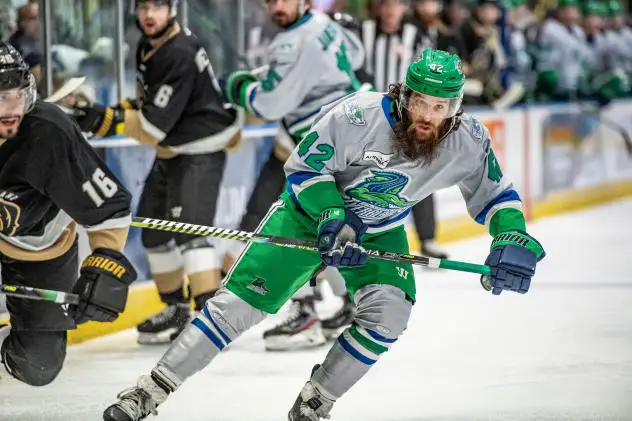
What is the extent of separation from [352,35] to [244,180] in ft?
3.58

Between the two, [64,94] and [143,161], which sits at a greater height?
[64,94]

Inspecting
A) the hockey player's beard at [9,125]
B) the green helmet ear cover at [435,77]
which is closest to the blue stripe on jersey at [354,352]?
the green helmet ear cover at [435,77]

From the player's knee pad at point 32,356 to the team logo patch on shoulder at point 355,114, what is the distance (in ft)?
3.67

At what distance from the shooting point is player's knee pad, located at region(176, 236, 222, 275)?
5.21 meters

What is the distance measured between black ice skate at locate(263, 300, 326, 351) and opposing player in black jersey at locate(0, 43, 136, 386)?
130 cm

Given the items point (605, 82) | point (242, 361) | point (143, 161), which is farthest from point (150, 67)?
point (605, 82)

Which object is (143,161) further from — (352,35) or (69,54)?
(352,35)

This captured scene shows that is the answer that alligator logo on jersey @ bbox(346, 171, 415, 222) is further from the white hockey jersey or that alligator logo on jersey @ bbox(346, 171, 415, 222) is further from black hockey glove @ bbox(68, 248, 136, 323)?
black hockey glove @ bbox(68, 248, 136, 323)

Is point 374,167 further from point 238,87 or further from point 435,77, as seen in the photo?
point 238,87

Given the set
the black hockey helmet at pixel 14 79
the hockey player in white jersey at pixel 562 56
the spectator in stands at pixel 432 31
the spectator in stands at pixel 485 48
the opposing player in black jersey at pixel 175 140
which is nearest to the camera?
the black hockey helmet at pixel 14 79

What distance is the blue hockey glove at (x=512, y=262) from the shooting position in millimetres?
3574

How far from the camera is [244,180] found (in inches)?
255

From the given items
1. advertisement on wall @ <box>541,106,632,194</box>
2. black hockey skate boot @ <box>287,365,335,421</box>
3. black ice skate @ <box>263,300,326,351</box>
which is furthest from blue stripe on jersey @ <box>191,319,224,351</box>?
advertisement on wall @ <box>541,106,632,194</box>

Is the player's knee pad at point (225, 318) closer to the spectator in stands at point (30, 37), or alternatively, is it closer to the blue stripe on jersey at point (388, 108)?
the blue stripe on jersey at point (388, 108)
